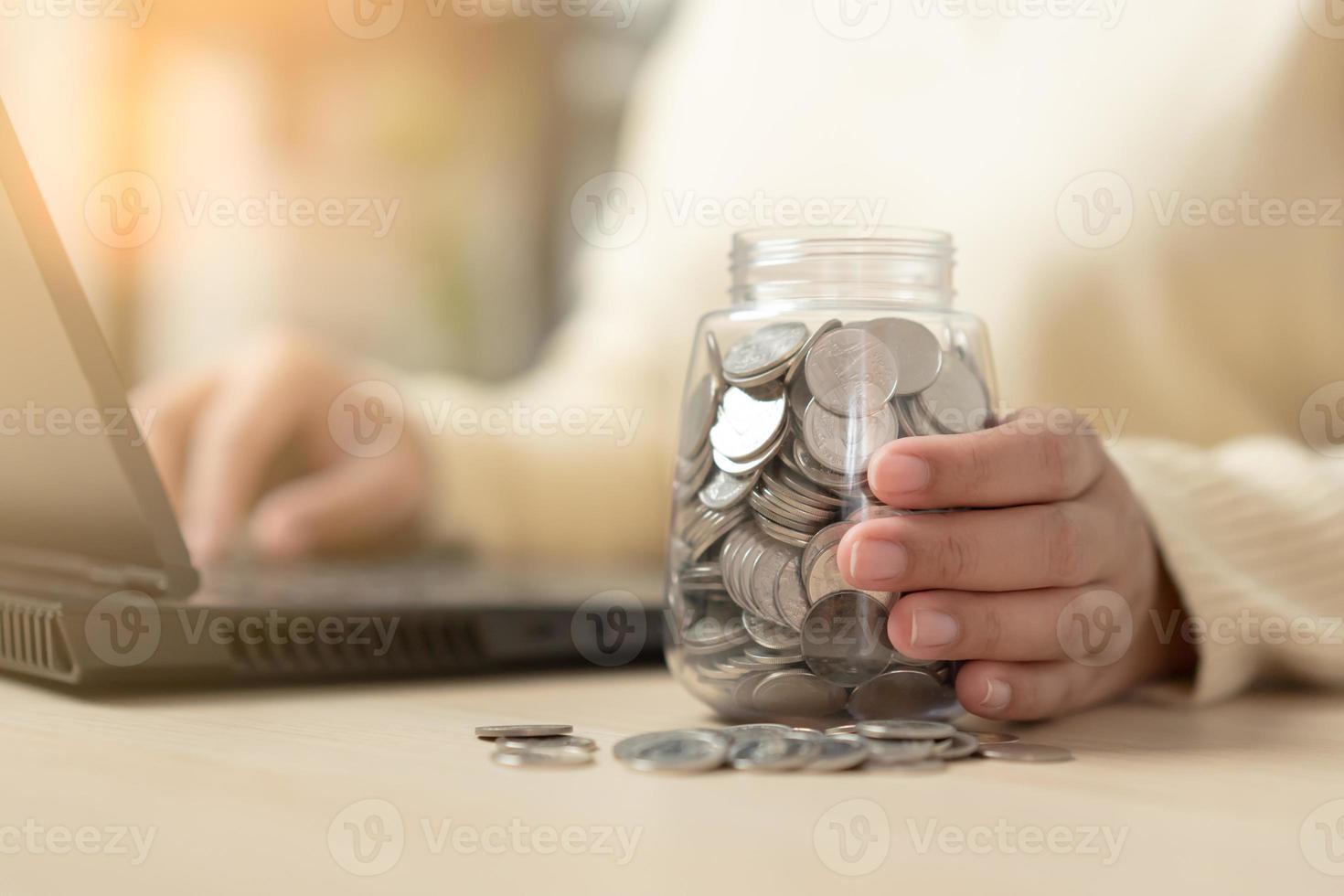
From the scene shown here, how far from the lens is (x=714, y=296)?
5.71 feet

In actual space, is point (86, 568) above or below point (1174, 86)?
below

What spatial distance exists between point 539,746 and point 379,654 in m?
0.24

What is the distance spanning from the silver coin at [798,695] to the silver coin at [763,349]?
16 centimetres

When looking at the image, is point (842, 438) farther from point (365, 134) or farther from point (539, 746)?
point (365, 134)

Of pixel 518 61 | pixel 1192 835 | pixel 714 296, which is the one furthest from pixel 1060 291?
pixel 518 61

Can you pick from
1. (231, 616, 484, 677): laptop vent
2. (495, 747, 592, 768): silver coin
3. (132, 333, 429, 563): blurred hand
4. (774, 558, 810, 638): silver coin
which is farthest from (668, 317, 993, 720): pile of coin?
(132, 333, 429, 563): blurred hand

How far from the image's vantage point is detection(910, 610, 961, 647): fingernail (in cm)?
59

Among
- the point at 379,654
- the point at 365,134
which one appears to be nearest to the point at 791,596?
the point at 379,654

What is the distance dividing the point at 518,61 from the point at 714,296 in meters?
1.87

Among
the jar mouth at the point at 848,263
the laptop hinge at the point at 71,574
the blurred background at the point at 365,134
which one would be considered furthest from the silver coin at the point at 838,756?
the blurred background at the point at 365,134

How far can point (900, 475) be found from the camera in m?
0.58

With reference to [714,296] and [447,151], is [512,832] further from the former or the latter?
[447,151]

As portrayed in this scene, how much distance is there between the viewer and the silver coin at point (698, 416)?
648mm

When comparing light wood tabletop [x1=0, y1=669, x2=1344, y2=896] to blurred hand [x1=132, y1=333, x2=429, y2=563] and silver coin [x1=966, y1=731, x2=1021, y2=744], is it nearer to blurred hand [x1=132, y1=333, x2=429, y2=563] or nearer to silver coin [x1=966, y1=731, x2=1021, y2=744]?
silver coin [x1=966, y1=731, x2=1021, y2=744]
